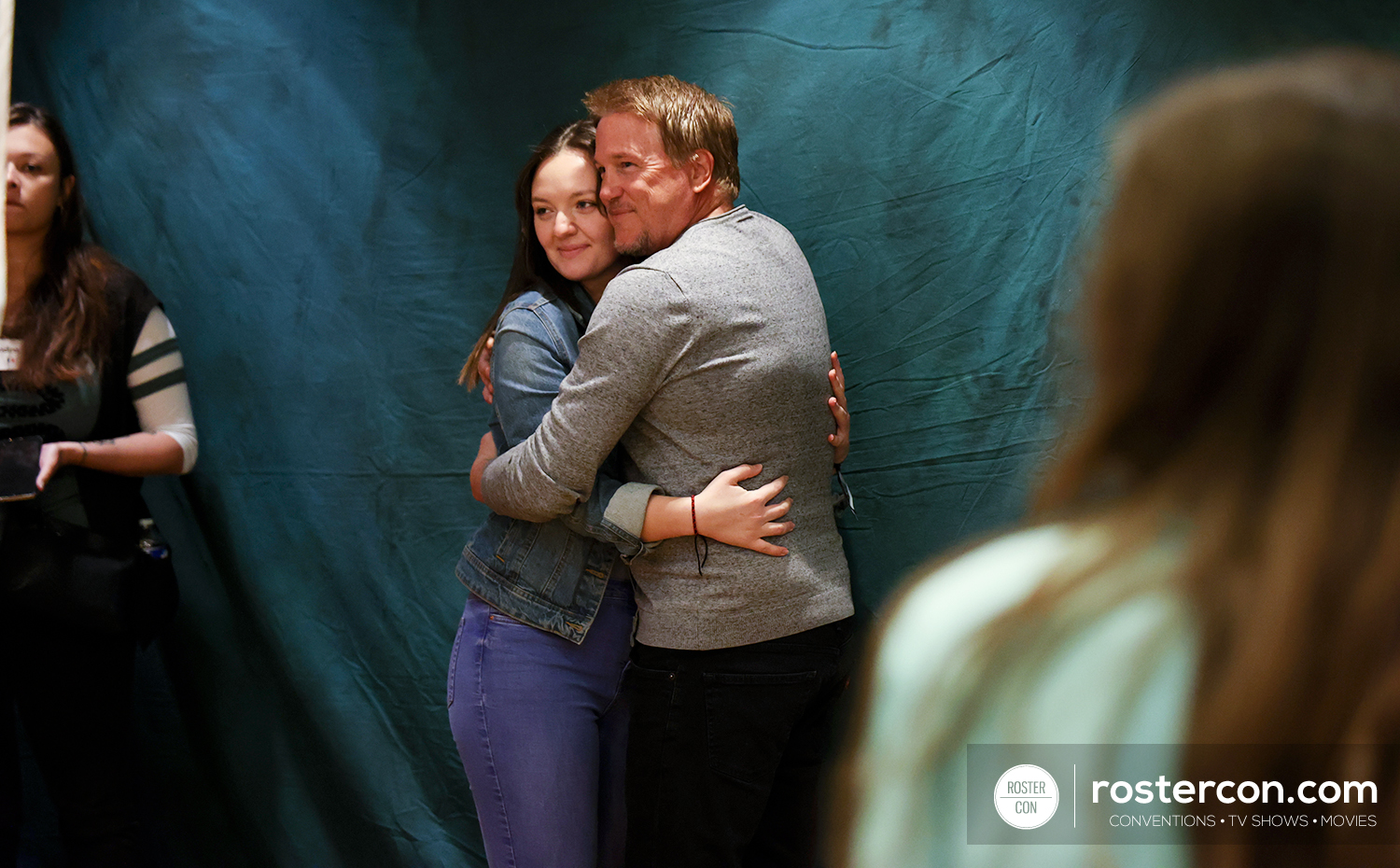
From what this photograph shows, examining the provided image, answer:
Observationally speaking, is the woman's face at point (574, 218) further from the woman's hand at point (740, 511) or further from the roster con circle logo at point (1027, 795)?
the roster con circle logo at point (1027, 795)

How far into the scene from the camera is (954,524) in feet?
5.82

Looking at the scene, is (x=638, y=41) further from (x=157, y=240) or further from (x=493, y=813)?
(x=493, y=813)

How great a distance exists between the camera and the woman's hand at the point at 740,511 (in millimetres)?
1386

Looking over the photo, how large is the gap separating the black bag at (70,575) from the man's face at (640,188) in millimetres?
1147

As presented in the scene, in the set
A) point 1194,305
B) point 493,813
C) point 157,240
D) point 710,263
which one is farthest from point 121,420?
point 1194,305

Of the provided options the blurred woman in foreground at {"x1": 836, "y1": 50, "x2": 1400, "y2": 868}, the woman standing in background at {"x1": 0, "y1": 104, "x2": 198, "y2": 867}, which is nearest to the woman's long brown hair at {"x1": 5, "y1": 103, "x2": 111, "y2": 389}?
the woman standing in background at {"x1": 0, "y1": 104, "x2": 198, "y2": 867}

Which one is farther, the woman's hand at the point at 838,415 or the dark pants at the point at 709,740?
the woman's hand at the point at 838,415

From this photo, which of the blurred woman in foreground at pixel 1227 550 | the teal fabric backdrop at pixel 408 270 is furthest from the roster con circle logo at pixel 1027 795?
the teal fabric backdrop at pixel 408 270

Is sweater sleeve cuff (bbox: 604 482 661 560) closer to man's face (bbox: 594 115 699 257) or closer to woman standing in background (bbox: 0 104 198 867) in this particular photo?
man's face (bbox: 594 115 699 257)

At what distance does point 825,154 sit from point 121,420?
1426 millimetres

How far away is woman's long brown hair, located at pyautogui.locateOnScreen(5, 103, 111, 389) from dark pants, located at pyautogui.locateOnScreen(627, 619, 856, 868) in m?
1.26

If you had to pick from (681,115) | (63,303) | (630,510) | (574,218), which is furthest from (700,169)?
(63,303)

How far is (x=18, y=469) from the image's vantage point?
1864 millimetres

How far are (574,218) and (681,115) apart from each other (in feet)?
0.82
